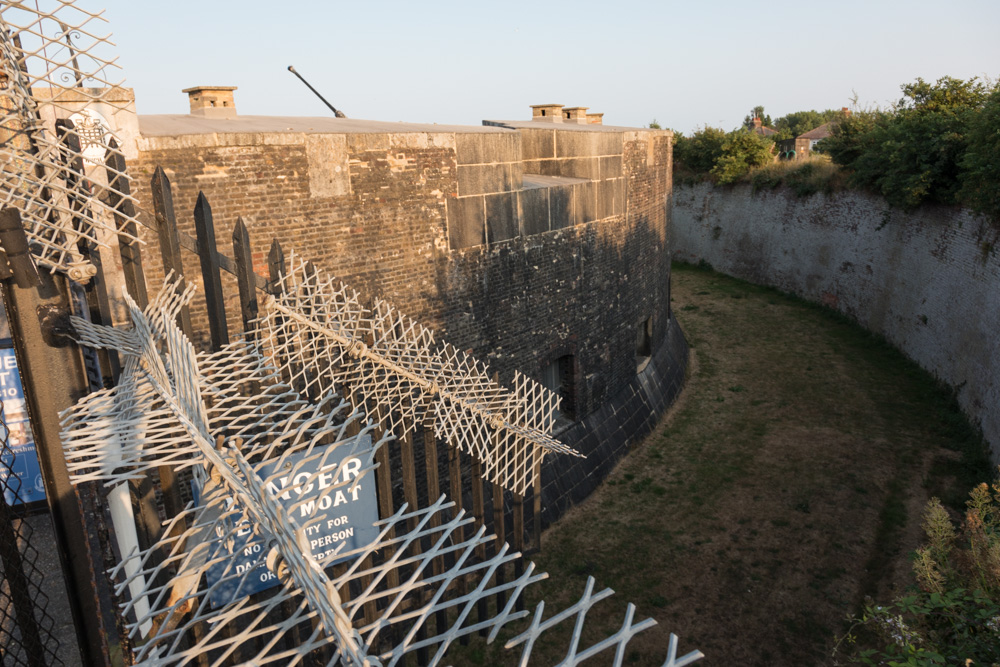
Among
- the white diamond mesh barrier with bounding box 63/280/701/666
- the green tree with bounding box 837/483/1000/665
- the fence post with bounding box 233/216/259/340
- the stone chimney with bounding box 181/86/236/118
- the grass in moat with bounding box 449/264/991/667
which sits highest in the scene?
the stone chimney with bounding box 181/86/236/118

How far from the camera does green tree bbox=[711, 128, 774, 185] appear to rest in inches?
1013

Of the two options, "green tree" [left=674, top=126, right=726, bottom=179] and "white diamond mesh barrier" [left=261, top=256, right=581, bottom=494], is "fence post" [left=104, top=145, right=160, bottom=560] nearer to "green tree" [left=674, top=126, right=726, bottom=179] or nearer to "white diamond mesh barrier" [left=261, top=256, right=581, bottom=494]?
"white diamond mesh barrier" [left=261, top=256, right=581, bottom=494]

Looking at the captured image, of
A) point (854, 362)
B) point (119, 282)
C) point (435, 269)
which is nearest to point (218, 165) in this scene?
point (119, 282)

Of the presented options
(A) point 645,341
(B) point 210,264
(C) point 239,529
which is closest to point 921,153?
(A) point 645,341

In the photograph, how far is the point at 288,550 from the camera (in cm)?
214

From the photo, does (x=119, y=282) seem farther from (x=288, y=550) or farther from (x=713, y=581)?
(x=713, y=581)

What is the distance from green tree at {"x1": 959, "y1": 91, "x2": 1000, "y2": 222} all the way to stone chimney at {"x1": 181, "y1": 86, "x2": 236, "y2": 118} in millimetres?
12682

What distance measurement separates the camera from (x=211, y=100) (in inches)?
387

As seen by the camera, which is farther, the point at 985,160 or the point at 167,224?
the point at 985,160

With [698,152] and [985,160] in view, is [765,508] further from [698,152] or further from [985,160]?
[698,152]

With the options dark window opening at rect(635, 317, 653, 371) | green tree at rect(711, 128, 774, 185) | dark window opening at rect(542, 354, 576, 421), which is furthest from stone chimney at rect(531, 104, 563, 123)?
green tree at rect(711, 128, 774, 185)

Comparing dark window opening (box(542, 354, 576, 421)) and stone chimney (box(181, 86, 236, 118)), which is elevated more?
stone chimney (box(181, 86, 236, 118))

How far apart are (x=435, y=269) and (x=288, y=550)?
23.2ft

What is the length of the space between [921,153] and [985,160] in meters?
3.36
